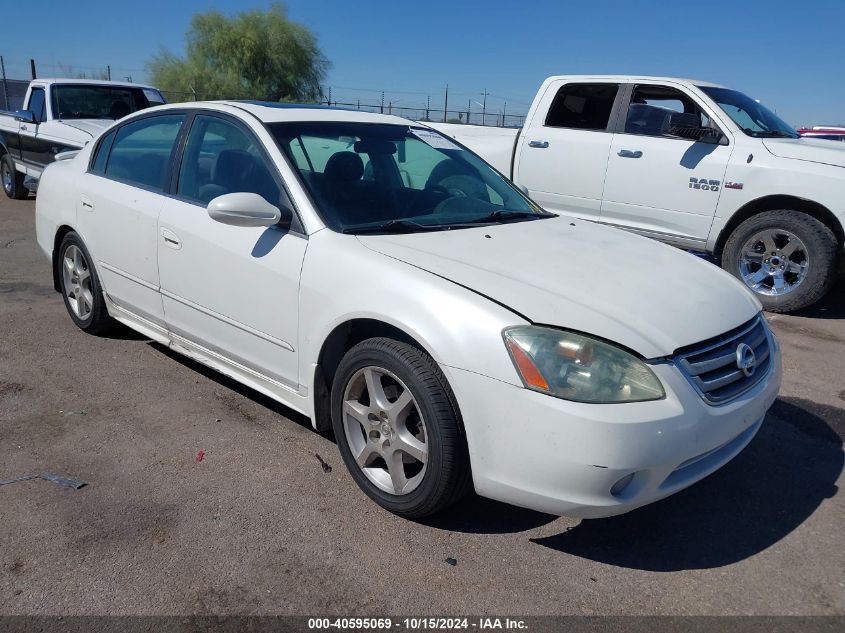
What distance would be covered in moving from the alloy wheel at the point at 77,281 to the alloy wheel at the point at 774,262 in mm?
5345

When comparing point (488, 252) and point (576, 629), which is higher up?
point (488, 252)

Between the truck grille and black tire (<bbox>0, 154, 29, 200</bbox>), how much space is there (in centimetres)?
1138

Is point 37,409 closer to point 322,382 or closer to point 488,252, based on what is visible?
point 322,382

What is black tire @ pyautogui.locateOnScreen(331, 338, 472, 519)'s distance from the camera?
2.62 m

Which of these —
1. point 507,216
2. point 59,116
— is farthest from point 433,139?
point 59,116

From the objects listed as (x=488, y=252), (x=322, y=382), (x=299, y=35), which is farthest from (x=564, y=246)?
(x=299, y=35)

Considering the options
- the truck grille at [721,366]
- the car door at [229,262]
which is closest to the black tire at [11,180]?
the car door at [229,262]

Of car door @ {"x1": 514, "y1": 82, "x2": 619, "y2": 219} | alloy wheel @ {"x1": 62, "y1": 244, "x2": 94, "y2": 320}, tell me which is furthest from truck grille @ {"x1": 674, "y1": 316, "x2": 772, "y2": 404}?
car door @ {"x1": 514, "y1": 82, "x2": 619, "y2": 219}

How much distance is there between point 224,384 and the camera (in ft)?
14.0

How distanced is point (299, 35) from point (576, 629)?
40.0m

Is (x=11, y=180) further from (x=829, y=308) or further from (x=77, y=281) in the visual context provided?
(x=829, y=308)

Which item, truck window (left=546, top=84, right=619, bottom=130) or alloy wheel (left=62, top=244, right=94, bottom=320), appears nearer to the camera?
alloy wheel (left=62, top=244, right=94, bottom=320)

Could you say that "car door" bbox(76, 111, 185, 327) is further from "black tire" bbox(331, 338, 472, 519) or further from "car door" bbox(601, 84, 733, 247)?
"car door" bbox(601, 84, 733, 247)

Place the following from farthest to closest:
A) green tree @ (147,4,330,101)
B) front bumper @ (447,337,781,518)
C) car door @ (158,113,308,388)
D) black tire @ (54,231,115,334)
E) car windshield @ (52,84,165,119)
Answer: green tree @ (147,4,330,101) < car windshield @ (52,84,165,119) < black tire @ (54,231,115,334) < car door @ (158,113,308,388) < front bumper @ (447,337,781,518)
